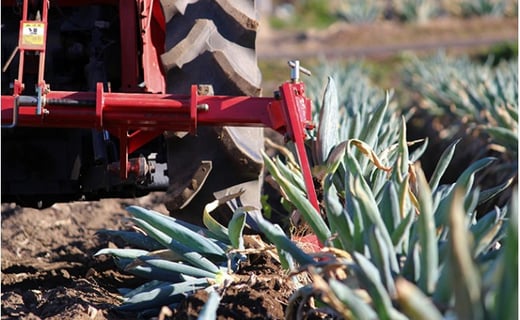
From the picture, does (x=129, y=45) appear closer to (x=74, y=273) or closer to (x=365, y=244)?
(x=74, y=273)

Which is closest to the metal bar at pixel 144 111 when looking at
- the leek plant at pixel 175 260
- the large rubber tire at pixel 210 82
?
the leek plant at pixel 175 260

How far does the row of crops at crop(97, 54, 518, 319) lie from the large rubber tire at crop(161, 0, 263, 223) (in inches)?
11.2

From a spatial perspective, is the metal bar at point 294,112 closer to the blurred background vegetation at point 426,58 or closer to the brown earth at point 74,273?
the brown earth at point 74,273

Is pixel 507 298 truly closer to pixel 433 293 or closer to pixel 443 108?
pixel 433 293

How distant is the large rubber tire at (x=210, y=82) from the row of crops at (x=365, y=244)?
0.28 meters

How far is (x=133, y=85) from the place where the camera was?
14.1 feet

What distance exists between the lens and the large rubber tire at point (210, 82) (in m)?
4.42

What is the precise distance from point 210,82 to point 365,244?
1720 mm

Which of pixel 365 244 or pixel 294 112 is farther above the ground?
pixel 294 112

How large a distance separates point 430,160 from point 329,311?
5961mm

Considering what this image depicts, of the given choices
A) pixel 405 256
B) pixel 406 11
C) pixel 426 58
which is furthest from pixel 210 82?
pixel 406 11

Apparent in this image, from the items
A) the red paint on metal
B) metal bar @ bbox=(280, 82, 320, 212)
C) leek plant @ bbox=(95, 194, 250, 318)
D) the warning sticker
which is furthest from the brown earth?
the warning sticker

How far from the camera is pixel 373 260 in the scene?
9.22 feet

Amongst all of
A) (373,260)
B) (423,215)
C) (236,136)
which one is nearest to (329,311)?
(373,260)
